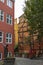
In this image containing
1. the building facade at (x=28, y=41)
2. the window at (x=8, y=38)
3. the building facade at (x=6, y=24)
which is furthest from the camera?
the window at (x=8, y=38)

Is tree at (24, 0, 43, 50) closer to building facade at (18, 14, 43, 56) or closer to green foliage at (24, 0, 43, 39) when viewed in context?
green foliage at (24, 0, 43, 39)

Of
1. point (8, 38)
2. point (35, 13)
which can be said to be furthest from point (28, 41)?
point (35, 13)

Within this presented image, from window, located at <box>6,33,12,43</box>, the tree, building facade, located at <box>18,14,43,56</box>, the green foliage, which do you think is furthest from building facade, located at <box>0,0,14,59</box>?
the green foliage

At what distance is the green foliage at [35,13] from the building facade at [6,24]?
266 inches

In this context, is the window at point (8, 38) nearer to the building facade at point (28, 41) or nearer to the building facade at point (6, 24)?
the building facade at point (6, 24)

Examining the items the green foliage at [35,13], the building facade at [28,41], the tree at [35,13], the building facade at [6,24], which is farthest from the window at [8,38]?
the green foliage at [35,13]

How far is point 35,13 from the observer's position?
31.4 m

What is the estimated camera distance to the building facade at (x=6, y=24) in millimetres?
40312

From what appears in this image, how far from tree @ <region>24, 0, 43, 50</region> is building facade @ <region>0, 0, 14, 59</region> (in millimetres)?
6640

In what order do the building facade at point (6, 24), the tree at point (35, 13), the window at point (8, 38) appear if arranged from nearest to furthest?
the tree at point (35, 13)
the building facade at point (6, 24)
the window at point (8, 38)

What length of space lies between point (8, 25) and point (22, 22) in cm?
434

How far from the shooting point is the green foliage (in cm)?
2994

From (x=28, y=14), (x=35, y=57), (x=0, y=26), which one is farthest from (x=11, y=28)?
(x=28, y=14)

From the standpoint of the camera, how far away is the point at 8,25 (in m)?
42.8
